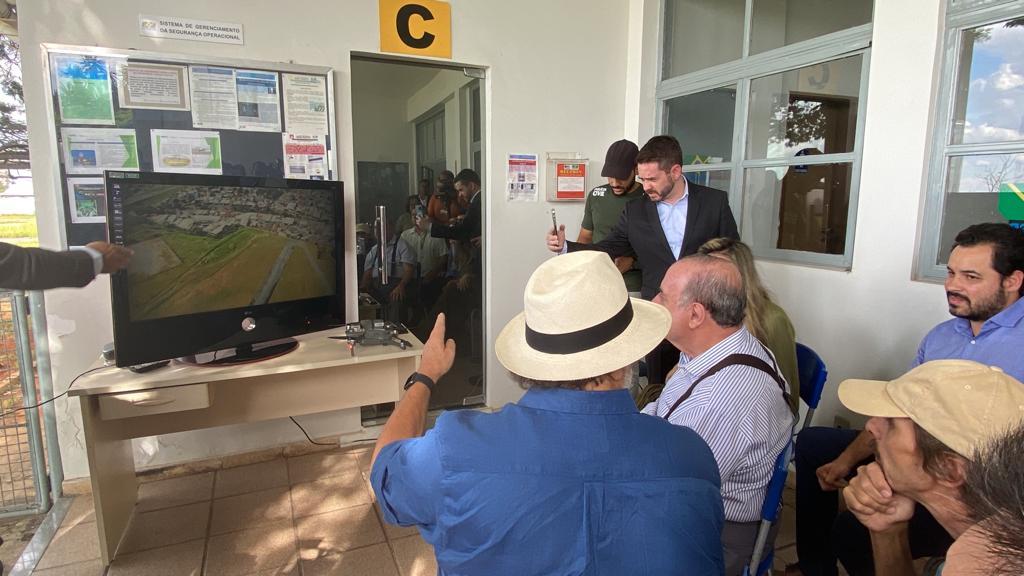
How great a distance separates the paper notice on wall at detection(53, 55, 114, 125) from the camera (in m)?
2.38

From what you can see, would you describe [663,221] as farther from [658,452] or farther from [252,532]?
[252,532]

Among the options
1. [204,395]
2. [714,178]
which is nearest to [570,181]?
[714,178]

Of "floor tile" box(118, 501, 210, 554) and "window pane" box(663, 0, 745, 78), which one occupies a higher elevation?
"window pane" box(663, 0, 745, 78)

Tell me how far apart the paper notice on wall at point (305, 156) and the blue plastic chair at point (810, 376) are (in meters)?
2.38

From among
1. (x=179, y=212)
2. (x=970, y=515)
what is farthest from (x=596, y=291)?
(x=179, y=212)

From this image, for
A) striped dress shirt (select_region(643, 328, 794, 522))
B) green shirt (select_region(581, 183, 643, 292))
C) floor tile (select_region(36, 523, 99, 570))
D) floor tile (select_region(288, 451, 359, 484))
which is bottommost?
floor tile (select_region(36, 523, 99, 570))

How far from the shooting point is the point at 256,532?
2.37 metres

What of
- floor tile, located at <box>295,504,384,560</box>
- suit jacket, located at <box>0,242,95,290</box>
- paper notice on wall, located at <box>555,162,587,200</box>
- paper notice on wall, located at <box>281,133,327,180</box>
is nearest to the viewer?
suit jacket, located at <box>0,242,95,290</box>

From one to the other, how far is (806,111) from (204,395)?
3037 mm

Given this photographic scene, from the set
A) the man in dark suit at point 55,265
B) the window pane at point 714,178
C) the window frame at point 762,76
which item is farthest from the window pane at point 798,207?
the man in dark suit at point 55,265

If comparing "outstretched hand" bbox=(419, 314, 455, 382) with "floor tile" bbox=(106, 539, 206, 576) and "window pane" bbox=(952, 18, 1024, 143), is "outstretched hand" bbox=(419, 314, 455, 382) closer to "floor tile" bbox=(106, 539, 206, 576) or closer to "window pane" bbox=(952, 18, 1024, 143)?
"floor tile" bbox=(106, 539, 206, 576)

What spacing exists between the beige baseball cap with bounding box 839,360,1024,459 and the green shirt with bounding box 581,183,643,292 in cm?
204

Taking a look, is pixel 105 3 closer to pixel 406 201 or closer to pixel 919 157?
pixel 406 201

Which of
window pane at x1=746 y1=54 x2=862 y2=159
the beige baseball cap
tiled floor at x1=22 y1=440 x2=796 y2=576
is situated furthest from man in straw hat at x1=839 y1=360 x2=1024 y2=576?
window pane at x1=746 y1=54 x2=862 y2=159
